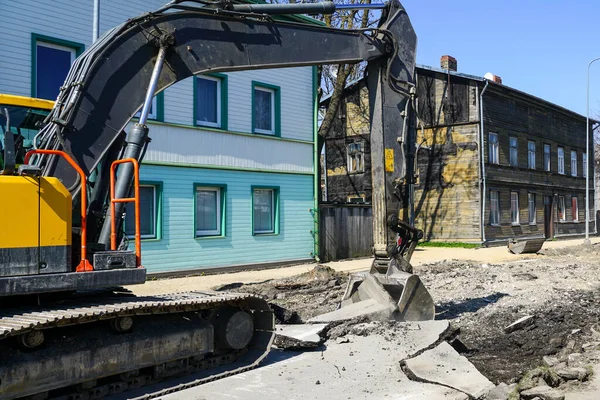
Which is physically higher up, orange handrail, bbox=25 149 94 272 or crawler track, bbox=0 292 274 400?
orange handrail, bbox=25 149 94 272

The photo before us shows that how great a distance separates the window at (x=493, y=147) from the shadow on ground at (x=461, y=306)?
19.9 m

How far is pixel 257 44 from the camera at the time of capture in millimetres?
7457

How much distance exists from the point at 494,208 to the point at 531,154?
5.75 meters

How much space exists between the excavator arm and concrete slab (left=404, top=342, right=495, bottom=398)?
2096mm

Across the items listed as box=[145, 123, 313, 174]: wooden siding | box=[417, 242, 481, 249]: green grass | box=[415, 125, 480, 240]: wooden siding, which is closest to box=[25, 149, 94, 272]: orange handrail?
box=[145, 123, 313, 174]: wooden siding

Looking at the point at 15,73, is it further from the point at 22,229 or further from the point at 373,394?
the point at 373,394

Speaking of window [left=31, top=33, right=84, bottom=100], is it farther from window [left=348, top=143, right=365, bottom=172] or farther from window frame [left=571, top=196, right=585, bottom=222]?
window frame [left=571, top=196, right=585, bottom=222]

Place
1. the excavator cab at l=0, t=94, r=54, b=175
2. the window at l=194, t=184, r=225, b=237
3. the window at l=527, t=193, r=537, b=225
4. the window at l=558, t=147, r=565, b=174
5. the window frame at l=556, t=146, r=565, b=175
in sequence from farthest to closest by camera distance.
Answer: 1. the window at l=558, t=147, r=565, b=174
2. the window frame at l=556, t=146, r=565, b=175
3. the window at l=527, t=193, r=537, b=225
4. the window at l=194, t=184, r=225, b=237
5. the excavator cab at l=0, t=94, r=54, b=175

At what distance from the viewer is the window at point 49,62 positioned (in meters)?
14.1

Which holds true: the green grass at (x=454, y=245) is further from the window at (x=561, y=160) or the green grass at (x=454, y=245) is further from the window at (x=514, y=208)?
the window at (x=561, y=160)

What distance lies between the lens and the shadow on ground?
31.7ft

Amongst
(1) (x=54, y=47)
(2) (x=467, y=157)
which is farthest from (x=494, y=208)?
(1) (x=54, y=47)

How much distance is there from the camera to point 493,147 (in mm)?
29922

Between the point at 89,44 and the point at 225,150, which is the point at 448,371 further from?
the point at 225,150
